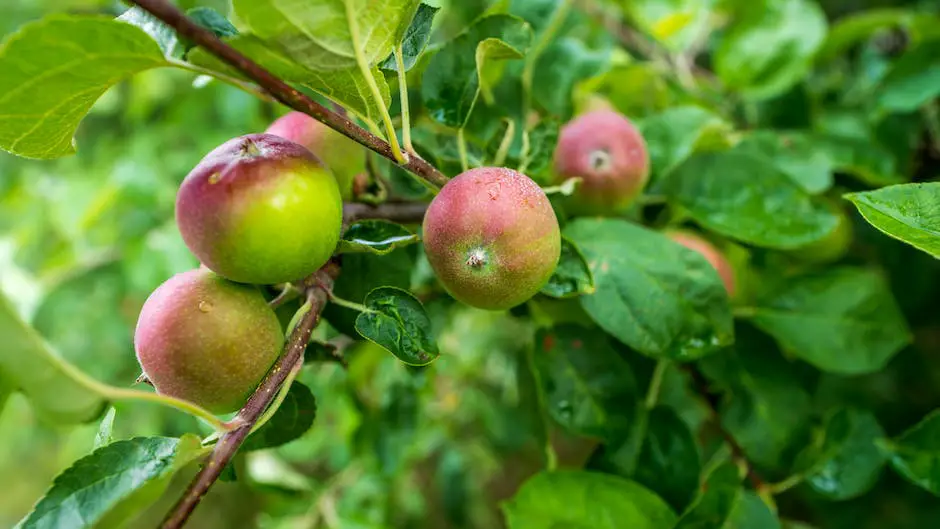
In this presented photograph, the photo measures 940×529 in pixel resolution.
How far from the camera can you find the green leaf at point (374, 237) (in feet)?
1.77

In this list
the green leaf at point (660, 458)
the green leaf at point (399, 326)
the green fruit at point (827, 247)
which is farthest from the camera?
the green fruit at point (827, 247)

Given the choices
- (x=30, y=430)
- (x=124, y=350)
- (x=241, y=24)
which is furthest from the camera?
(x=30, y=430)

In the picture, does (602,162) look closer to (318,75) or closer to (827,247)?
(318,75)

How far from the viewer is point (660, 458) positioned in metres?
0.75

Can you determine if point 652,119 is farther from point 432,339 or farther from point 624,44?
point 624,44

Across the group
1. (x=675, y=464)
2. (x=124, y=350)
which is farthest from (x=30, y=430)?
(x=675, y=464)

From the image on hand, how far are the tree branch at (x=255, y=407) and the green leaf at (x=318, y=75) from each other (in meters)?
0.14

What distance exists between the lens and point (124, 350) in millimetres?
1350

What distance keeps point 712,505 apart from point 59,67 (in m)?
0.63

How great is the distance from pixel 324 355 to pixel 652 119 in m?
0.45

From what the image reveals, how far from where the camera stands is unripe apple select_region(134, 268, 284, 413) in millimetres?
498

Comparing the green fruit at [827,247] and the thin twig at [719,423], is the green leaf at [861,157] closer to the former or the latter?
the green fruit at [827,247]

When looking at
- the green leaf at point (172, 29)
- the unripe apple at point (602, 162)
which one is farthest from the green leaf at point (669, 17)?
the green leaf at point (172, 29)

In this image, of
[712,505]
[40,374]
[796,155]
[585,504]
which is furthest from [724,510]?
[40,374]
